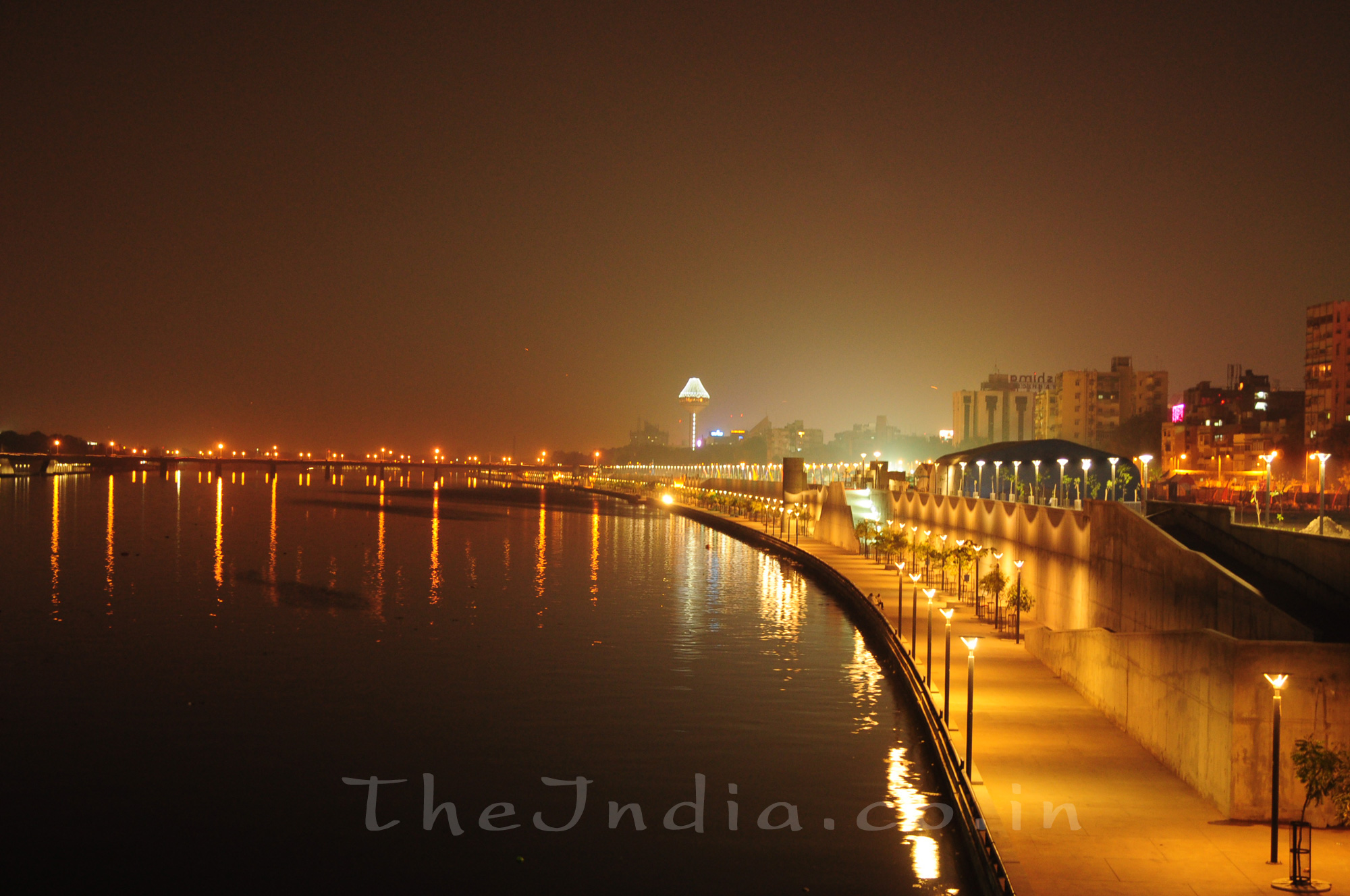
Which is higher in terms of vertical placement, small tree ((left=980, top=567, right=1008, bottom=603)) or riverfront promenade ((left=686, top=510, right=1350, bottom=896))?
small tree ((left=980, top=567, right=1008, bottom=603))

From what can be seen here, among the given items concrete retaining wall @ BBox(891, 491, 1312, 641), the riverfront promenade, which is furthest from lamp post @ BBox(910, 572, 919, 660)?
the riverfront promenade

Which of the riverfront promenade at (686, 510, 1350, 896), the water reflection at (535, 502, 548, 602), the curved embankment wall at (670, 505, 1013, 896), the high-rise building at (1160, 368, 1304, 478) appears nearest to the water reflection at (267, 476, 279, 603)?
the water reflection at (535, 502, 548, 602)

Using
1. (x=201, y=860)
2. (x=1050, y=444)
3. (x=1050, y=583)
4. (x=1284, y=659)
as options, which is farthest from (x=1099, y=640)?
(x=1050, y=444)

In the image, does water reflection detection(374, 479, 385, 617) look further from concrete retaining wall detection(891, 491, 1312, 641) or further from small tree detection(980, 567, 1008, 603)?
concrete retaining wall detection(891, 491, 1312, 641)

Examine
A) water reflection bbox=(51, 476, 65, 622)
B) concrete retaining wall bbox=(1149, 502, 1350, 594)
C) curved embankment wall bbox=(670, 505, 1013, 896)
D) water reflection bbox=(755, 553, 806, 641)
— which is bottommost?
water reflection bbox=(755, 553, 806, 641)

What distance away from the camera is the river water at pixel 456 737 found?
1398 centimetres

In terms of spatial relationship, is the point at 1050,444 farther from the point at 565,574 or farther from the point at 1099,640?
the point at 1099,640

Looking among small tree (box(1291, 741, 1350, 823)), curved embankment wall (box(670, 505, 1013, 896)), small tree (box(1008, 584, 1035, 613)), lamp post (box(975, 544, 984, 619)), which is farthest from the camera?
lamp post (box(975, 544, 984, 619))

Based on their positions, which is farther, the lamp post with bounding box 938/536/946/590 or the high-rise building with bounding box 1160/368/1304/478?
the high-rise building with bounding box 1160/368/1304/478

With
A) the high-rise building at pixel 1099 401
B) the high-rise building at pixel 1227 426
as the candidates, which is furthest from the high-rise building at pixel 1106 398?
the high-rise building at pixel 1227 426

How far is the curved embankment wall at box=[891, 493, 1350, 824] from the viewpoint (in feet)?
38.6

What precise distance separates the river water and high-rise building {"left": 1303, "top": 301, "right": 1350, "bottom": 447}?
71.7 metres

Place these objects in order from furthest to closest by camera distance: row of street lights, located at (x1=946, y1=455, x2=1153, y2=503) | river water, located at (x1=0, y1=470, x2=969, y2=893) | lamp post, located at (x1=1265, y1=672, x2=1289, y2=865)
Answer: row of street lights, located at (x1=946, y1=455, x2=1153, y2=503) < river water, located at (x1=0, y1=470, x2=969, y2=893) < lamp post, located at (x1=1265, y1=672, x2=1289, y2=865)

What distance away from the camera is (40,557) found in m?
49.4
